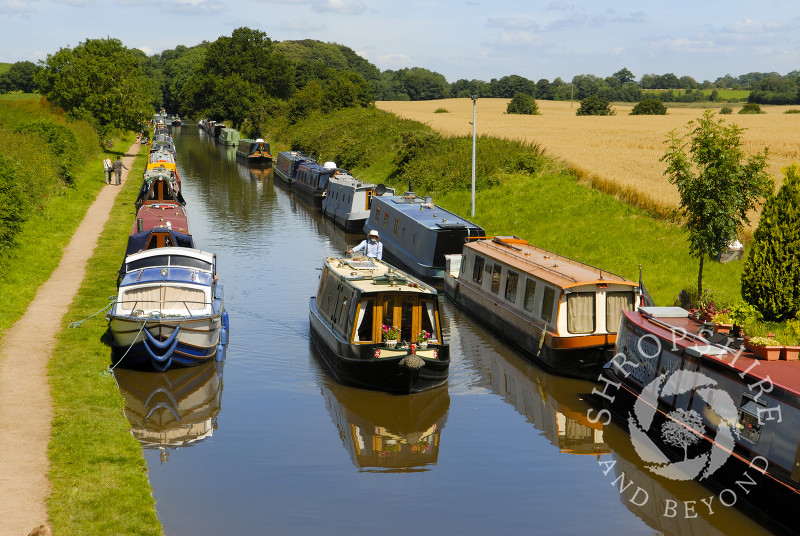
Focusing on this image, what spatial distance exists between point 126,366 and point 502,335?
978cm

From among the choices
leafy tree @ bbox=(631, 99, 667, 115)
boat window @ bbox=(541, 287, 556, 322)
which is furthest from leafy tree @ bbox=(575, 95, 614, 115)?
boat window @ bbox=(541, 287, 556, 322)

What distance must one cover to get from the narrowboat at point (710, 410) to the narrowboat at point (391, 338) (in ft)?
12.3

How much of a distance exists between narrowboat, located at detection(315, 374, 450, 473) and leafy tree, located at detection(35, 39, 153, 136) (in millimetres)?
57720

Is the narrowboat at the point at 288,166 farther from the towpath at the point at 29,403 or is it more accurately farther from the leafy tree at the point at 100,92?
the towpath at the point at 29,403

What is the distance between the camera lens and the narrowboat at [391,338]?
18141 millimetres

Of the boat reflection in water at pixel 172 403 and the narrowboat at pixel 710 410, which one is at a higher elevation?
the narrowboat at pixel 710 410

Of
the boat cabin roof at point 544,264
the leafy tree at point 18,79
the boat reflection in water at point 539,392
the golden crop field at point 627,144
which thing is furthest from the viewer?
the leafy tree at point 18,79

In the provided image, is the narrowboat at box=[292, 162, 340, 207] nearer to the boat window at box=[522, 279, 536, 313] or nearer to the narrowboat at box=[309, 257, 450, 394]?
the boat window at box=[522, 279, 536, 313]

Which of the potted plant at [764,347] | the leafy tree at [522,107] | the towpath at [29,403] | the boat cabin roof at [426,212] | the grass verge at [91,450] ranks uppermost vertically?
the leafy tree at [522,107]

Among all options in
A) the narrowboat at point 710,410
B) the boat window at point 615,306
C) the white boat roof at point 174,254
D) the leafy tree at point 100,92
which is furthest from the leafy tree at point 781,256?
the leafy tree at point 100,92

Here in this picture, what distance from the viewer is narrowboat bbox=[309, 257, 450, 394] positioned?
18141mm

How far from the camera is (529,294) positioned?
70.4ft

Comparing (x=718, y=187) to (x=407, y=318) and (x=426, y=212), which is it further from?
(x=426, y=212)

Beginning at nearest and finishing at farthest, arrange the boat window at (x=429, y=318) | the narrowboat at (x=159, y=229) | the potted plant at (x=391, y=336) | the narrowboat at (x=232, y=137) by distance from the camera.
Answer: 1. the potted plant at (x=391, y=336)
2. the boat window at (x=429, y=318)
3. the narrowboat at (x=159, y=229)
4. the narrowboat at (x=232, y=137)
